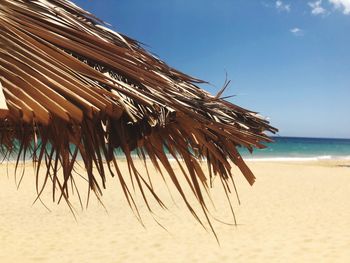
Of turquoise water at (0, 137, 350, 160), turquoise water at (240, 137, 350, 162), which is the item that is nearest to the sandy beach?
turquoise water at (0, 137, 350, 160)

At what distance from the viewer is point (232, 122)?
256 cm

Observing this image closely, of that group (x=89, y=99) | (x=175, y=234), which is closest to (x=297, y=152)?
(x=175, y=234)

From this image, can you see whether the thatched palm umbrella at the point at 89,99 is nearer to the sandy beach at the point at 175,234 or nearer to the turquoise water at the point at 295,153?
the sandy beach at the point at 175,234

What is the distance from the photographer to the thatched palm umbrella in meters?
1.57

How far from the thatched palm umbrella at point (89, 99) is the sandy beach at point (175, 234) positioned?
1691 millimetres

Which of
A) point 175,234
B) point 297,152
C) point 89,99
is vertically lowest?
point 175,234

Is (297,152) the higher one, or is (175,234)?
(297,152)

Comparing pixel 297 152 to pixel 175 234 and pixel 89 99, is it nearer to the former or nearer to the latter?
pixel 175 234

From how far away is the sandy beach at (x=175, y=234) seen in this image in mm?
5719

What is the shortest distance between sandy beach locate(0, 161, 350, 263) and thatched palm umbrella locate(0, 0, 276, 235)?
5.55 feet

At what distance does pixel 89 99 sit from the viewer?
162cm

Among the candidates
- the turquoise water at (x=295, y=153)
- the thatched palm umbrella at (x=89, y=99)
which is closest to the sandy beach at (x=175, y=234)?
the thatched palm umbrella at (x=89, y=99)

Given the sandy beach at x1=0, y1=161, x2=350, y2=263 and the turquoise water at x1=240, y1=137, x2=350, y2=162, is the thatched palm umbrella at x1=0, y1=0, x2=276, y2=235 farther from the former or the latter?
the turquoise water at x1=240, y1=137, x2=350, y2=162

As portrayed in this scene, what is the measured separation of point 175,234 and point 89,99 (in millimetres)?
5537
